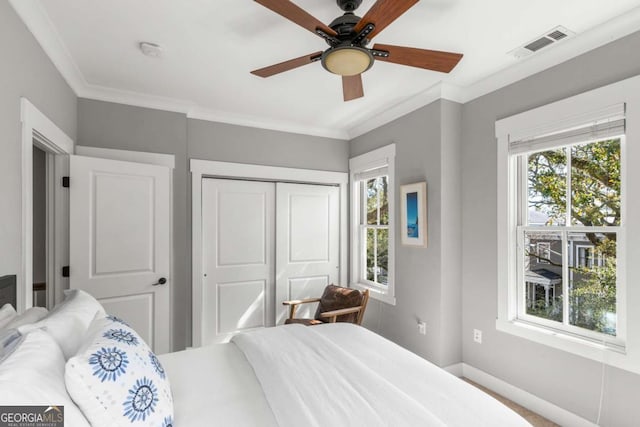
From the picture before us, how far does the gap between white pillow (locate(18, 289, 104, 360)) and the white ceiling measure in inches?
61.9

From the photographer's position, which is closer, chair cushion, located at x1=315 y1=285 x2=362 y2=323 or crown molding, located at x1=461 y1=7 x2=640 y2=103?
crown molding, located at x1=461 y1=7 x2=640 y2=103

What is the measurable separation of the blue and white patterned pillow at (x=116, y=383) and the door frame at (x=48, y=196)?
40.2 inches

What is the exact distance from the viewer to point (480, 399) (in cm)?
129

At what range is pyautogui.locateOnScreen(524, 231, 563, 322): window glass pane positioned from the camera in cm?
231

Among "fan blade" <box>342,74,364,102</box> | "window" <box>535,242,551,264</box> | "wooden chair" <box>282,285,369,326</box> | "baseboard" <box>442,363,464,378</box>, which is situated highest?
"fan blade" <box>342,74,364,102</box>

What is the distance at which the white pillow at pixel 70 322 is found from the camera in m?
1.13

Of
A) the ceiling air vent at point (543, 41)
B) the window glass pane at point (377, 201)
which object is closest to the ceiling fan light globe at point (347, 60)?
the ceiling air vent at point (543, 41)

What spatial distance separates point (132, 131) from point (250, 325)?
2360 millimetres

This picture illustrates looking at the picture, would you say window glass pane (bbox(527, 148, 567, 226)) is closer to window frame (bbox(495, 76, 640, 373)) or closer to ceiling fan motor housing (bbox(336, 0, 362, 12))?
window frame (bbox(495, 76, 640, 373))

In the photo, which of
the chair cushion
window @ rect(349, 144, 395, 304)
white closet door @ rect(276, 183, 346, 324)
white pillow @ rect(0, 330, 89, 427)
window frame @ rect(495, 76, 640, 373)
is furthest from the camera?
white closet door @ rect(276, 183, 346, 324)

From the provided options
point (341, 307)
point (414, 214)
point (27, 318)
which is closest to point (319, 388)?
point (27, 318)

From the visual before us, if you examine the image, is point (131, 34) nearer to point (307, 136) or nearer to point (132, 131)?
point (132, 131)

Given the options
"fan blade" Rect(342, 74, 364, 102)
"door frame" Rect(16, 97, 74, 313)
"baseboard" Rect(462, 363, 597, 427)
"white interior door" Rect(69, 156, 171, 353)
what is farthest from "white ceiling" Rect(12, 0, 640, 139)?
"baseboard" Rect(462, 363, 597, 427)

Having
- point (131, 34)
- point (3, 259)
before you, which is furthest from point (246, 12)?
point (3, 259)
